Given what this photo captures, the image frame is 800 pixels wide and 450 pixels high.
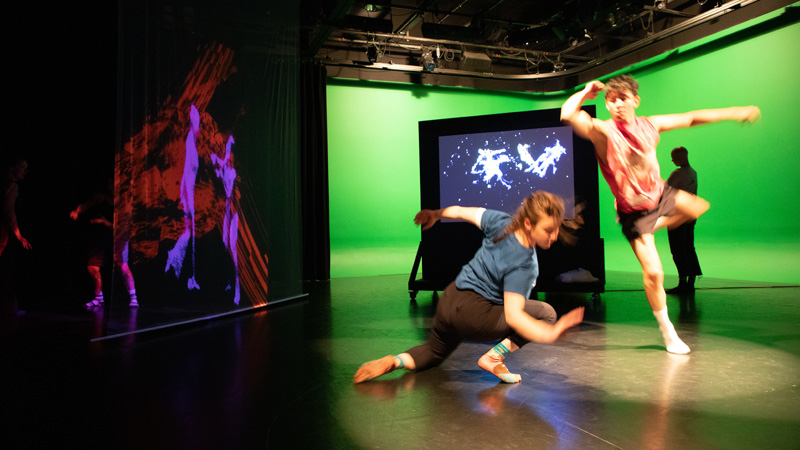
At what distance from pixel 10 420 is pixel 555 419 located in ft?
7.39

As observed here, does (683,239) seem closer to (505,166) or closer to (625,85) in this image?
(505,166)

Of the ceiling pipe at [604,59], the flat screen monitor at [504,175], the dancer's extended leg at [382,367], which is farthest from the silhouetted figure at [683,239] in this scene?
the dancer's extended leg at [382,367]

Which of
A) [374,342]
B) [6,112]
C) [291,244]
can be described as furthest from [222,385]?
[6,112]

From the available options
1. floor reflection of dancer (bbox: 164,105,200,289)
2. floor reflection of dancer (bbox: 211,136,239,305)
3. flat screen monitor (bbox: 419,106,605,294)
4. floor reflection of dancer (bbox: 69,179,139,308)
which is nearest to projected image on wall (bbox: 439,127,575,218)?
flat screen monitor (bbox: 419,106,605,294)

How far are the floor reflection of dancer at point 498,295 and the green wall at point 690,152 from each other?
6.46 m

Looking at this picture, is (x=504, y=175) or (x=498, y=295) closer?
(x=498, y=295)

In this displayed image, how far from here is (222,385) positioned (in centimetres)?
268

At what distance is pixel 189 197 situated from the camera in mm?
4426

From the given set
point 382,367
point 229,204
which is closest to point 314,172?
point 229,204

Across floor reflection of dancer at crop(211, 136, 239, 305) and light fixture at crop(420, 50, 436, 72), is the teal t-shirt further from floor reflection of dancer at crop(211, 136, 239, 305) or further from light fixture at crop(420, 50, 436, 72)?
light fixture at crop(420, 50, 436, 72)

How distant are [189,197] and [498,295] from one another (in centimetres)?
297

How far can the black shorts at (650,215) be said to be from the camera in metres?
3.16

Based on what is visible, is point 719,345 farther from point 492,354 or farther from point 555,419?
point 555,419

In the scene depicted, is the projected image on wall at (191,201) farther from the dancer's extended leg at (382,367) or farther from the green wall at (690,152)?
the green wall at (690,152)
